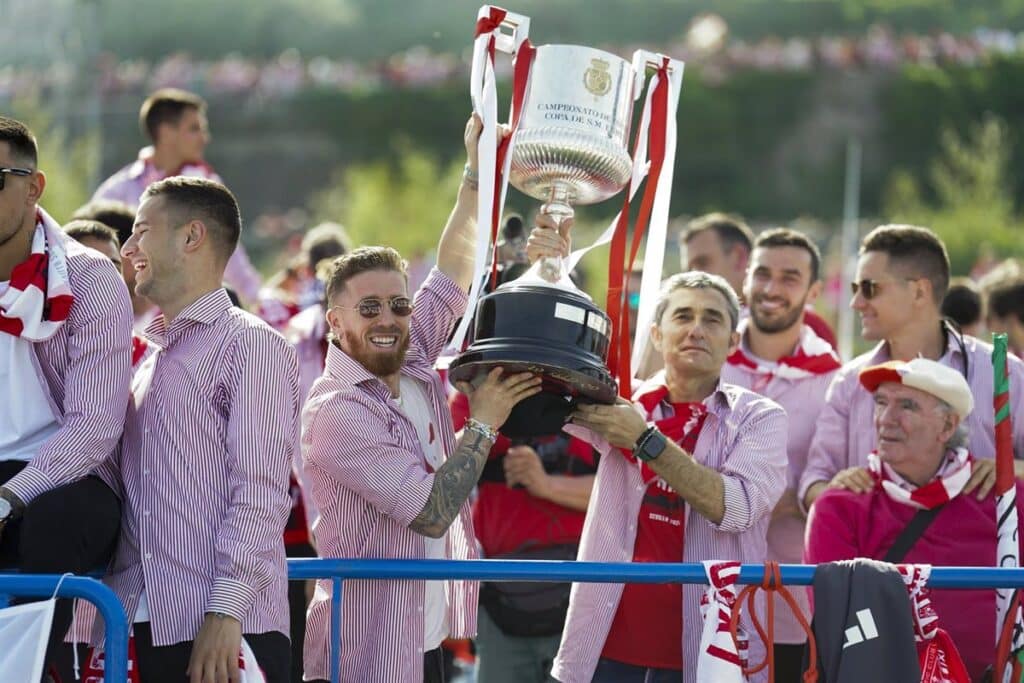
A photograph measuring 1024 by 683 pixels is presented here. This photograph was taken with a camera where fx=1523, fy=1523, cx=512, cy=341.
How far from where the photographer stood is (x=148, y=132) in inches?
324

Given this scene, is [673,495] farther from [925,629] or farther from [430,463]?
[925,629]

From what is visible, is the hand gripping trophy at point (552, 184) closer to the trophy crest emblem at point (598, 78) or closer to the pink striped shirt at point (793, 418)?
the trophy crest emblem at point (598, 78)

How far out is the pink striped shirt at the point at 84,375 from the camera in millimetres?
4031

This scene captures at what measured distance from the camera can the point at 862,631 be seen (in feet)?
13.6

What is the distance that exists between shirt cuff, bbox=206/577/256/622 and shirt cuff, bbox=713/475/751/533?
59.2 inches

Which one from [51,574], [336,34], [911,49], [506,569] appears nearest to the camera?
[51,574]

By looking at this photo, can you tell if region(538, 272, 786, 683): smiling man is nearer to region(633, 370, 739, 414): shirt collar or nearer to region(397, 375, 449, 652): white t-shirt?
region(633, 370, 739, 414): shirt collar

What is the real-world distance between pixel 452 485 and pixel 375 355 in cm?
54

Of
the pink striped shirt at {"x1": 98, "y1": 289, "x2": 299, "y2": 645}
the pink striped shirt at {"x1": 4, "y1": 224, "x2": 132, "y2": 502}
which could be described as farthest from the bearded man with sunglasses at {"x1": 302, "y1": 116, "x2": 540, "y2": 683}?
the pink striped shirt at {"x1": 4, "y1": 224, "x2": 132, "y2": 502}

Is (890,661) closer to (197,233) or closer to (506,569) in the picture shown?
(506,569)

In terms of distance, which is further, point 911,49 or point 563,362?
point 911,49

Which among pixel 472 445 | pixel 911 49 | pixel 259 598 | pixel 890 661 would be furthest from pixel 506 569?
pixel 911 49

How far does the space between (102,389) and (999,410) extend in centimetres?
259

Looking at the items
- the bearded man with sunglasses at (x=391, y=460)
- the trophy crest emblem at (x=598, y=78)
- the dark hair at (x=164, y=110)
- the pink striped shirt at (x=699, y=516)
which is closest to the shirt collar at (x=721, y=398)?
the pink striped shirt at (x=699, y=516)
